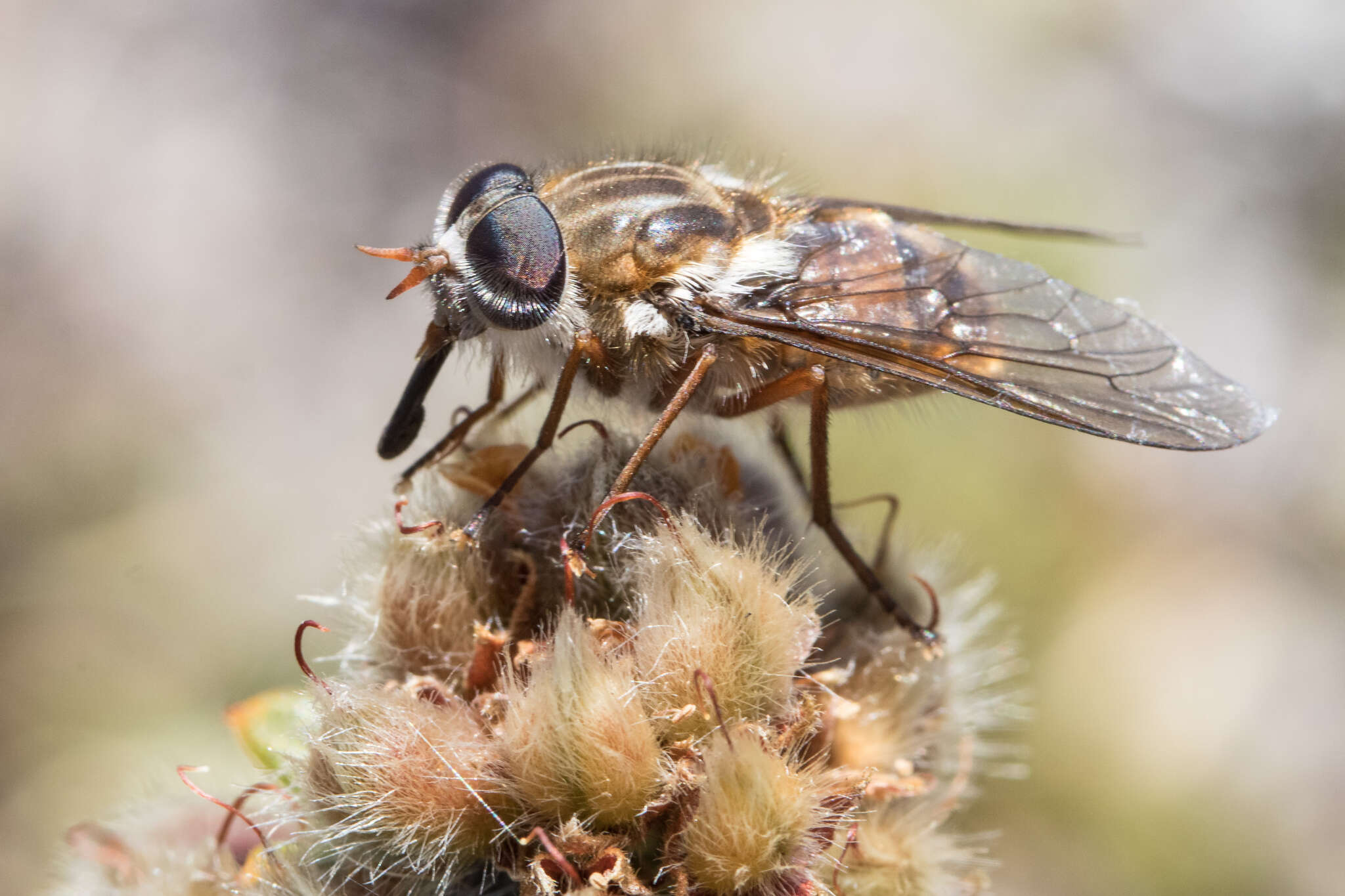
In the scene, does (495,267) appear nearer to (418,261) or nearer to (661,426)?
(418,261)

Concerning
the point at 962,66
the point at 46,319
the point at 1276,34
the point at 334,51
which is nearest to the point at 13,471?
the point at 46,319

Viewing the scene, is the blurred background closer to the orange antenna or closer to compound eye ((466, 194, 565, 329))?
compound eye ((466, 194, 565, 329))

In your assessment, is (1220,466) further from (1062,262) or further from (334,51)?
(334,51)

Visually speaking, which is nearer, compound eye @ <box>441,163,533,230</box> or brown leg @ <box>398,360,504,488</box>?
compound eye @ <box>441,163,533,230</box>

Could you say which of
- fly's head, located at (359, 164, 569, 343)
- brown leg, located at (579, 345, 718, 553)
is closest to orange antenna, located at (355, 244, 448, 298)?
fly's head, located at (359, 164, 569, 343)

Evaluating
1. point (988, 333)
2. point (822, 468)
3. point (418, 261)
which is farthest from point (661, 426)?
point (988, 333)

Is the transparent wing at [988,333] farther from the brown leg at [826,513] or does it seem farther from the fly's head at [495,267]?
the fly's head at [495,267]

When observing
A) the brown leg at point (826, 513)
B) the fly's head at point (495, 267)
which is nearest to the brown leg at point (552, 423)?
the fly's head at point (495, 267)
